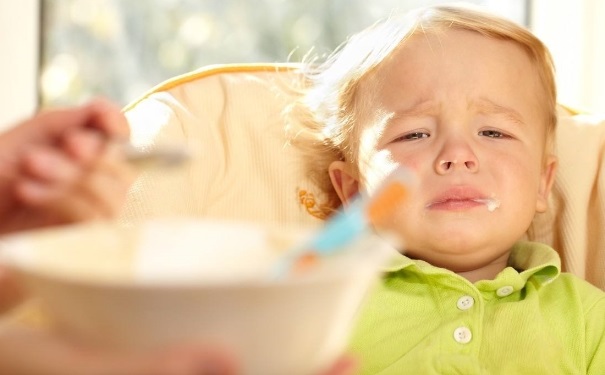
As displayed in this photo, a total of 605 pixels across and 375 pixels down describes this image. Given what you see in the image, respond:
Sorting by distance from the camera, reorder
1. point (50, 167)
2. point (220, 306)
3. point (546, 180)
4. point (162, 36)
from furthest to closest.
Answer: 1. point (162, 36)
2. point (546, 180)
3. point (50, 167)
4. point (220, 306)

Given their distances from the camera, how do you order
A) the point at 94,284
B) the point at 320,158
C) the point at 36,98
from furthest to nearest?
1. the point at 36,98
2. the point at 320,158
3. the point at 94,284

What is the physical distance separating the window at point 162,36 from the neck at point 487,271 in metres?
1.00

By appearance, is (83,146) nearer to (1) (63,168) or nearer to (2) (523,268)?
(1) (63,168)

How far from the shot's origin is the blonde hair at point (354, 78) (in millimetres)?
1330

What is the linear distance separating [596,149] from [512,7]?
42.4 inches

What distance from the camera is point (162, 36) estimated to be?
222cm

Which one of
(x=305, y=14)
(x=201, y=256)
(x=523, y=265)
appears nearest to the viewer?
(x=201, y=256)

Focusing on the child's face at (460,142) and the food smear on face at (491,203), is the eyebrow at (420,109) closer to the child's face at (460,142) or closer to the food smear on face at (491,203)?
the child's face at (460,142)

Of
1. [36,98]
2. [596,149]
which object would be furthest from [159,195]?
[36,98]

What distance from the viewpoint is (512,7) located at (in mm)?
2379

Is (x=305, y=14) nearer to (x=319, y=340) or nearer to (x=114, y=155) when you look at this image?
(x=114, y=155)

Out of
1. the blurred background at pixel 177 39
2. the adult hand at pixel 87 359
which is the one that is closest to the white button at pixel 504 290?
the adult hand at pixel 87 359

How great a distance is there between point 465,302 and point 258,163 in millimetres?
379

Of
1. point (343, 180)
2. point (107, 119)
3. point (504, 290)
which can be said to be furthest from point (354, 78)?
point (107, 119)
